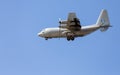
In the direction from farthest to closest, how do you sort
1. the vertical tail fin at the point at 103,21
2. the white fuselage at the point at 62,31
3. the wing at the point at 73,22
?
the vertical tail fin at the point at 103,21
the white fuselage at the point at 62,31
the wing at the point at 73,22

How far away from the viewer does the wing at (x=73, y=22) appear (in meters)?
108

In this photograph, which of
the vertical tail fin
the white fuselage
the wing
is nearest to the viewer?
the wing

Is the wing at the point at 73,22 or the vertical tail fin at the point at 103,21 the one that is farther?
the vertical tail fin at the point at 103,21

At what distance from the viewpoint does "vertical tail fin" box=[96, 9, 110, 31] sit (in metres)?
114

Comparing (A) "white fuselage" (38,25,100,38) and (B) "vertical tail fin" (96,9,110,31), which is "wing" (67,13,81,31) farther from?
(B) "vertical tail fin" (96,9,110,31)

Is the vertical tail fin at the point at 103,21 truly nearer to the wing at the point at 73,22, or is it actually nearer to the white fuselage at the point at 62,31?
the white fuselage at the point at 62,31

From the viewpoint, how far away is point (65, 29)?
113m

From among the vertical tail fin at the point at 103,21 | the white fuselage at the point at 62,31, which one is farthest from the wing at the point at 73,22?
the vertical tail fin at the point at 103,21

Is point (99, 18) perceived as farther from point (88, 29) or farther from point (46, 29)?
point (46, 29)

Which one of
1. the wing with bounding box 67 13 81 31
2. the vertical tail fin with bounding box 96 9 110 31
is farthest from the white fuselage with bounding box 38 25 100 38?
the vertical tail fin with bounding box 96 9 110 31

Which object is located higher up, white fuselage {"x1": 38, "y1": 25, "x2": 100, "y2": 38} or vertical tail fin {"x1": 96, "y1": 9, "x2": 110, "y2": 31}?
vertical tail fin {"x1": 96, "y1": 9, "x2": 110, "y2": 31}

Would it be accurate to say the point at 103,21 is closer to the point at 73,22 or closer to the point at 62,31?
the point at 73,22

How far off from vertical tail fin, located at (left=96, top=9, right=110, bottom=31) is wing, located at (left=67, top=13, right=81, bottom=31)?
7215mm

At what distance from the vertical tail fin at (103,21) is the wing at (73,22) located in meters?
7.22
